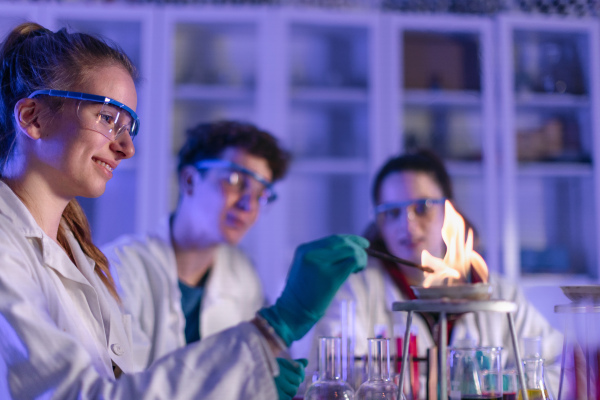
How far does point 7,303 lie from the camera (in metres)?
0.88

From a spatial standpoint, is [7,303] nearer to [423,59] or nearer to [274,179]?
[274,179]

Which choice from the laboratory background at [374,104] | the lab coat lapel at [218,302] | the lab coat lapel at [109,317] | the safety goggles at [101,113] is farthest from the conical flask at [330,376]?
the laboratory background at [374,104]

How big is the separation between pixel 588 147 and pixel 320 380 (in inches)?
111

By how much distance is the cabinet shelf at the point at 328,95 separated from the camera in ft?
10.5

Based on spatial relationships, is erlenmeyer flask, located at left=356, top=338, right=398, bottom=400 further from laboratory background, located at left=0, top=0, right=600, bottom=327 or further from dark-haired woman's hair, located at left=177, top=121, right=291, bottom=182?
laboratory background, located at left=0, top=0, right=600, bottom=327

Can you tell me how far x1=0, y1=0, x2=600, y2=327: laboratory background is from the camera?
3025 mm

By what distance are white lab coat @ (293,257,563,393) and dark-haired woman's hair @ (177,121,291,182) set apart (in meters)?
0.59

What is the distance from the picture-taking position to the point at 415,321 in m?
1.92

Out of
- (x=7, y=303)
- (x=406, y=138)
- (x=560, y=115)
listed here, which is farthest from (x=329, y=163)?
(x=7, y=303)

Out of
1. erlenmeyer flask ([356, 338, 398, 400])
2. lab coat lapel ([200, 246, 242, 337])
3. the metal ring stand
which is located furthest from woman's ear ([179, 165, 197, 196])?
the metal ring stand

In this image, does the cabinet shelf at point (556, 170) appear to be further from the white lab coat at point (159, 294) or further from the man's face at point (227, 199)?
the white lab coat at point (159, 294)

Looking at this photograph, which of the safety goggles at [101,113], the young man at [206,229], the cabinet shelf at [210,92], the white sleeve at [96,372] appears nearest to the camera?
the white sleeve at [96,372]

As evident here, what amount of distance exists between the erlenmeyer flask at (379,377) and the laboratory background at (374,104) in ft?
6.40

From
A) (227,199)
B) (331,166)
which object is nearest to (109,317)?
(227,199)
